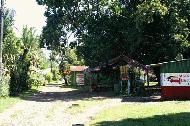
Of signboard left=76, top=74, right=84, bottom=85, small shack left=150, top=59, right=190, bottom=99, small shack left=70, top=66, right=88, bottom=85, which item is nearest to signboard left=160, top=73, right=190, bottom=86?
small shack left=150, top=59, right=190, bottom=99

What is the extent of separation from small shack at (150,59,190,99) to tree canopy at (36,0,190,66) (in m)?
8.99

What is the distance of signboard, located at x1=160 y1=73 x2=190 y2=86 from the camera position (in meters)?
32.8

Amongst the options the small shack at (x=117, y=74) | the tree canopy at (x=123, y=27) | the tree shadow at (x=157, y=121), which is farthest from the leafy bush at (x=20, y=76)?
the tree shadow at (x=157, y=121)

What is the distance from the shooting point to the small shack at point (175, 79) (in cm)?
3275

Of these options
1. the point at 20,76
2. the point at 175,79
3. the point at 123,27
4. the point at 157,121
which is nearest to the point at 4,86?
the point at 20,76

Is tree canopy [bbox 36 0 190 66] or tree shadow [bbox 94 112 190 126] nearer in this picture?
tree shadow [bbox 94 112 190 126]

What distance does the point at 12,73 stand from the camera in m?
39.1

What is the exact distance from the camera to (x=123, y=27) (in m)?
44.6

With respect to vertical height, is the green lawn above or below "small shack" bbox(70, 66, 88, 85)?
below

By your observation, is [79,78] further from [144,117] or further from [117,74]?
[144,117]

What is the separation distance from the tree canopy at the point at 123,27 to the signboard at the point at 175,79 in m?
9.31

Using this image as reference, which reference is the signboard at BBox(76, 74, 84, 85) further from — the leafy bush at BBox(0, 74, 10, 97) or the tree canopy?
the leafy bush at BBox(0, 74, 10, 97)

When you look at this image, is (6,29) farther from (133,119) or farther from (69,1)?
(133,119)

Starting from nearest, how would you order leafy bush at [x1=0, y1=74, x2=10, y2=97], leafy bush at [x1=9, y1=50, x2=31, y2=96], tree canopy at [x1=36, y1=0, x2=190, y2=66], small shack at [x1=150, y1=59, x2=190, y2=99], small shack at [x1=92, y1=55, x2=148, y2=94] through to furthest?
small shack at [x1=150, y1=59, x2=190, y2=99] → leafy bush at [x1=0, y1=74, x2=10, y2=97] → leafy bush at [x1=9, y1=50, x2=31, y2=96] → small shack at [x1=92, y1=55, x2=148, y2=94] → tree canopy at [x1=36, y1=0, x2=190, y2=66]
